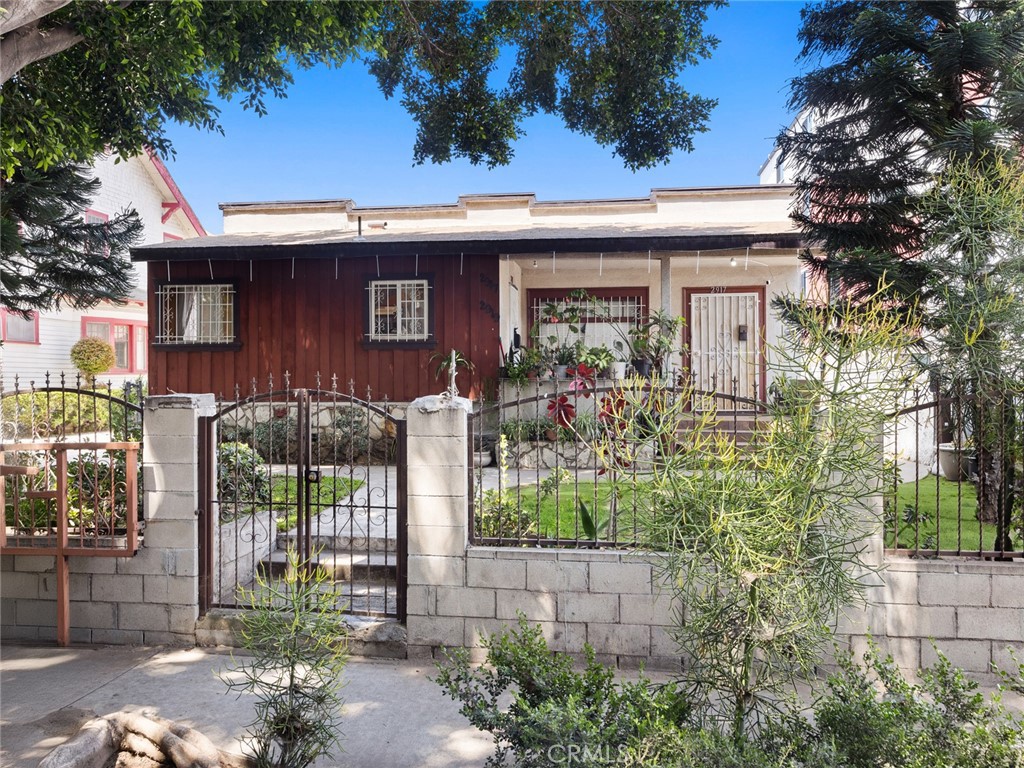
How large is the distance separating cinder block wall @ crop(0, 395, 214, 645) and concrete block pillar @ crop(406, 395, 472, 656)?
185cm

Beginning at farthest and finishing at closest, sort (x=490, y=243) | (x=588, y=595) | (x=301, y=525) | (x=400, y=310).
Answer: (x=400, y=310)
(x=490, y=243)
(x=301, y=525)
(x=588, y=595)

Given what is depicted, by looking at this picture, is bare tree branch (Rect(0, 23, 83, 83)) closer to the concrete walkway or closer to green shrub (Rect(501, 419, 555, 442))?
the concrete walkway

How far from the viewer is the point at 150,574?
5.30 meters

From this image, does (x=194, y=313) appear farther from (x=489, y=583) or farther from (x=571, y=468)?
(x=489, y=583)

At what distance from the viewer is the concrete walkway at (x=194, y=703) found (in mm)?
3748

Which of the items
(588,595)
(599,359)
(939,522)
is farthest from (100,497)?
(599,359)

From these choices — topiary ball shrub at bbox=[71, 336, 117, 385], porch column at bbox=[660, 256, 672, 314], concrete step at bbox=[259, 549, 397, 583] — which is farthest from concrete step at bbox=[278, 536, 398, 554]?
topiary ball shrub at bbox=[71, 336, 117, 385]

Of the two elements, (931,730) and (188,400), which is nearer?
(931,730)

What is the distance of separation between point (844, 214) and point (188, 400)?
6188 millimetres

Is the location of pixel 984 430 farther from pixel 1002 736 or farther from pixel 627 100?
pixel 627 100

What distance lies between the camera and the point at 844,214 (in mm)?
6281

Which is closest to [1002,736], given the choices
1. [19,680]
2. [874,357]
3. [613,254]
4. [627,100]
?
[874,357]

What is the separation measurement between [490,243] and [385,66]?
316 centimetres

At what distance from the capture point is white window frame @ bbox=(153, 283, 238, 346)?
41.9 feet
